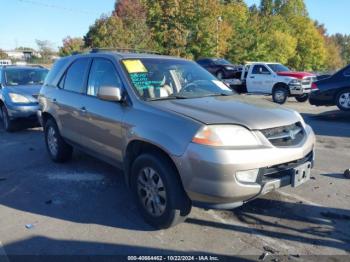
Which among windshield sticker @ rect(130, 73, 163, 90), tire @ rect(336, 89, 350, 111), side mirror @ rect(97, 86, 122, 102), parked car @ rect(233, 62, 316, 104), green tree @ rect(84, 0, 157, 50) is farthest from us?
green tree @ rect(84, 0, 157, 50)

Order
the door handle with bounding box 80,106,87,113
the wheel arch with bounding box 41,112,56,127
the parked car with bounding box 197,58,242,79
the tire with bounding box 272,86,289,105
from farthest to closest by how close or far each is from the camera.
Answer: the parked car with bounding box 197,58,242,79 < the tire with bounding box 272,86,289,105 < the wheel arch with bounding box 41,112,56,127 < the door handle with bounding box 80,106,87,113

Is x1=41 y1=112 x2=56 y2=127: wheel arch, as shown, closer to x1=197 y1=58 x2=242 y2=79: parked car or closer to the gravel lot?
the gravel lot

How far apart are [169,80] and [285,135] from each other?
1590mm

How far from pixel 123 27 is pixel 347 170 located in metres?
35.1

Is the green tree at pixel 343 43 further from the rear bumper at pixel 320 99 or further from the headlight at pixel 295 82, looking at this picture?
the rear bumper at pixel 320 99

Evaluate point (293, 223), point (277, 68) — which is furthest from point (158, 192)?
point (277, 68)

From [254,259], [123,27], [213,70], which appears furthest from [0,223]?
[123,27]

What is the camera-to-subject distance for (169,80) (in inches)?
174

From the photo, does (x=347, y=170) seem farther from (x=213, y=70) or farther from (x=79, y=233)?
(x=213, y=70)

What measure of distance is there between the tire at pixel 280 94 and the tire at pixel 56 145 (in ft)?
36.1

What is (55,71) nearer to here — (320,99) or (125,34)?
(320,99)

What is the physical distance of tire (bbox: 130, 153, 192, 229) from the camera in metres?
3.44

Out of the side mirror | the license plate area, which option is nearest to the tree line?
the side mirror

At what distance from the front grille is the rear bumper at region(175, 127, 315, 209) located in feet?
0.34
